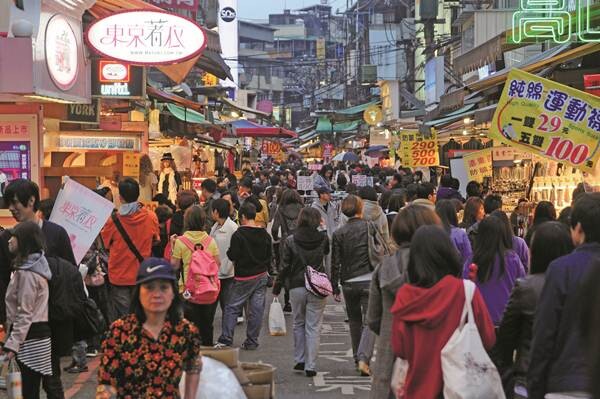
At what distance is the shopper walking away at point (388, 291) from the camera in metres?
6.11

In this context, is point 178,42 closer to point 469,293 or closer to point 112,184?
point 112,184

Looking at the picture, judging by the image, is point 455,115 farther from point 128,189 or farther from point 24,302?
point 24,302

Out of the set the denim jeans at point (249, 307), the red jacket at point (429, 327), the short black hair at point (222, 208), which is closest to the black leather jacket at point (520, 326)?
the red jacket at point (429, 327)

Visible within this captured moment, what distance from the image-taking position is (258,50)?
11831 centimetres

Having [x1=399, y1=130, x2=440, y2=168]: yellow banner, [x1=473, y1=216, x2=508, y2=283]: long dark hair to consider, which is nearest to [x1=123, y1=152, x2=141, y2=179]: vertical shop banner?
[x1=399, y1=130, x2=440, y2=168]: yellow banner

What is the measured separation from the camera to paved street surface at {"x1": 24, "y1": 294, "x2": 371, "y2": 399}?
9.68 metres

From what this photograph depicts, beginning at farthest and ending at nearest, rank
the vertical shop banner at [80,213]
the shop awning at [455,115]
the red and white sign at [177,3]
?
the shop awning at [455,115] → the red and white sign at [177,3] → the vertical shop banner at [80,213]

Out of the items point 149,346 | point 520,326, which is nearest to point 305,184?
point 520,326

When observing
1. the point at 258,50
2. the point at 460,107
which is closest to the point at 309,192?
the point at 460,107

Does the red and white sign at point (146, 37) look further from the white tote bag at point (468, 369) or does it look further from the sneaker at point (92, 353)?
the white tote bag at point (468, 369)

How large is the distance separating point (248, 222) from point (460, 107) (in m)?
11.8

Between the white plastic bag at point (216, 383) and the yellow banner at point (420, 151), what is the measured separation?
1993cm

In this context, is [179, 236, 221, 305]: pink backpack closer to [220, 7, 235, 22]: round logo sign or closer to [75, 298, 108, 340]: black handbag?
[75, 298, 108, 340]: black handbag

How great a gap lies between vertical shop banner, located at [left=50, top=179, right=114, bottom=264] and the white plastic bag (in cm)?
404
